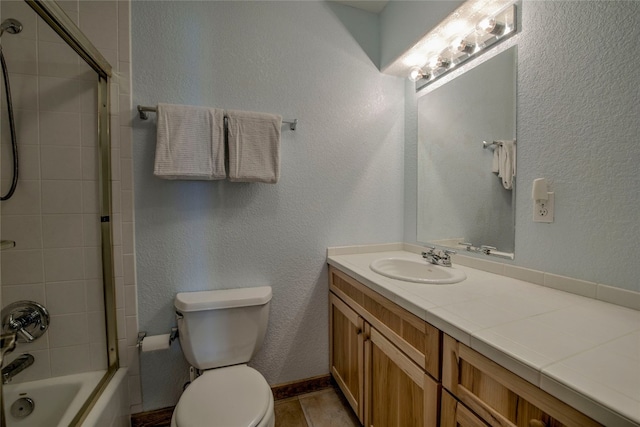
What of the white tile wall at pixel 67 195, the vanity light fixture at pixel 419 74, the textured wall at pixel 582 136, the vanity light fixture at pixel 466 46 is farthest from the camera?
the vanity light fixture at pixel 419 74

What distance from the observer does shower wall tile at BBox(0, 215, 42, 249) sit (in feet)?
3.41

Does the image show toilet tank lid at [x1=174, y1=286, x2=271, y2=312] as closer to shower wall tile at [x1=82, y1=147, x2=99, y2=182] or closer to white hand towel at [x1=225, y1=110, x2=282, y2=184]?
white hand towel at [x1=225, y1=110, x2=282, y2=184]

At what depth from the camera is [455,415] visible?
2.39 feet

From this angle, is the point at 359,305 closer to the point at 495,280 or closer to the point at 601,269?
the point at 495,280

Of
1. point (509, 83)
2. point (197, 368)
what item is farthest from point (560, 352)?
point (197, 368)

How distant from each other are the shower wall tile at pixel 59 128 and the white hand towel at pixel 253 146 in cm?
63

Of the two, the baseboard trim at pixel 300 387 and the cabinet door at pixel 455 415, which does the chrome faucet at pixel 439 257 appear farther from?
the baseboard trim at pixel 300 387

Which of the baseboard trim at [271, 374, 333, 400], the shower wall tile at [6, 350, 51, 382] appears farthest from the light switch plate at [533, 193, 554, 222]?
the shower wall tile at [6, 350, 51, 382]

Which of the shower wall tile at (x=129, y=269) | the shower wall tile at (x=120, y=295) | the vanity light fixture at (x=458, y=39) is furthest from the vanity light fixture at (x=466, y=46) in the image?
the shower wall tile at (x=120, y=295)

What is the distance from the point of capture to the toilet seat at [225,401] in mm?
898

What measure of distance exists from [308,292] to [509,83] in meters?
1.45

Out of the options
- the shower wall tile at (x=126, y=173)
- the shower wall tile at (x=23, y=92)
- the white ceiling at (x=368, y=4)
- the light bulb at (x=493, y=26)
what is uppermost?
the white ceiling at (x=368, y=4)

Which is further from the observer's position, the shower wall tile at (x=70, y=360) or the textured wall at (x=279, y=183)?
the textured wall at (x=279, y=183)

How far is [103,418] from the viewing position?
1025 mm
